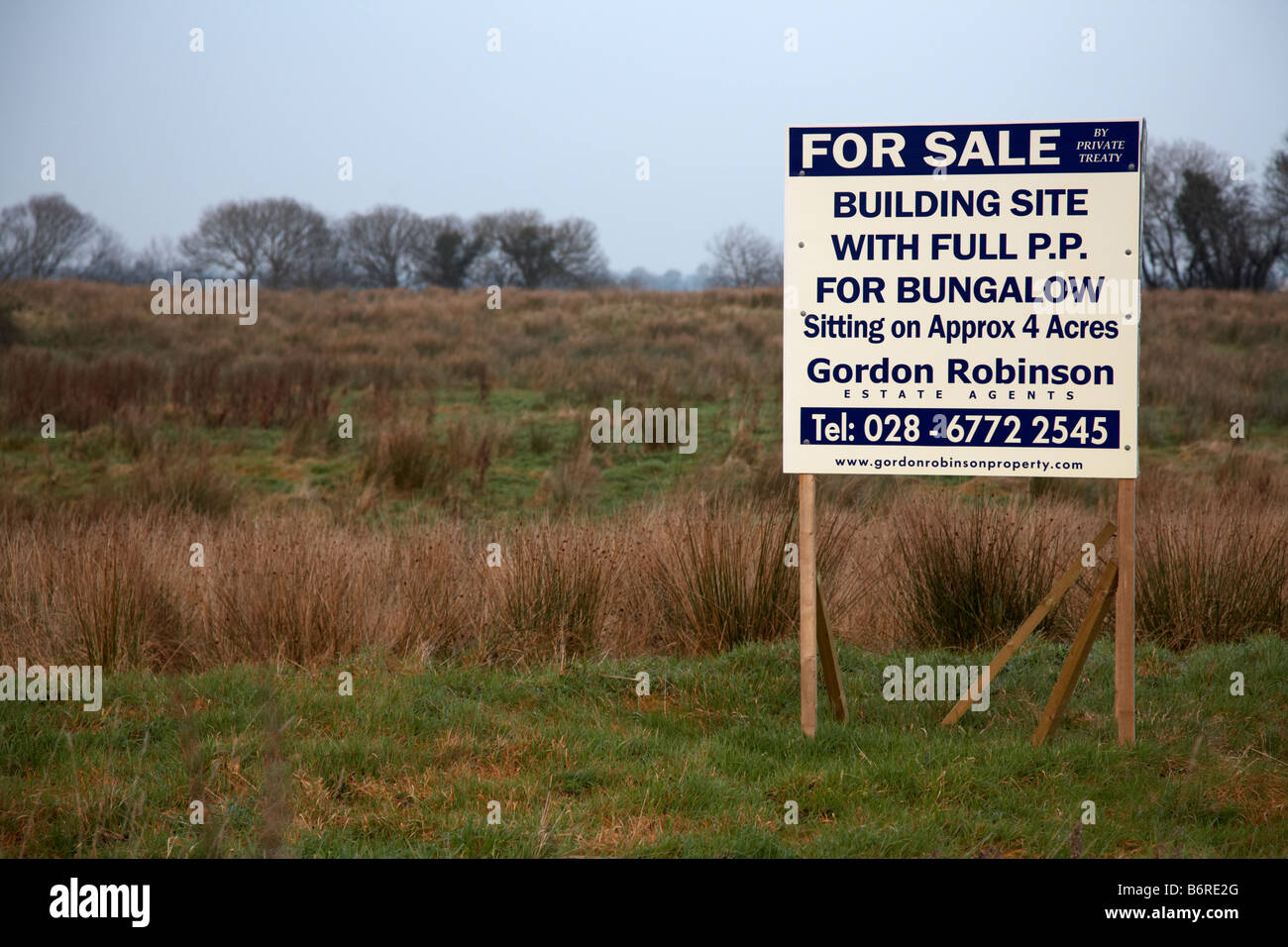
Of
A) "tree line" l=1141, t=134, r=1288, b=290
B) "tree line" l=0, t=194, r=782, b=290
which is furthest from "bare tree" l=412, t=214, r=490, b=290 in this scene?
"tree line" l=1141, t=134, r=1288, b=290

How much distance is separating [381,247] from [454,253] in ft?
25.9

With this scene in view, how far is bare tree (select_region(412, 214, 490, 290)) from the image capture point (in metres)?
55.3

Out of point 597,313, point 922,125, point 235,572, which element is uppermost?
point 597,313

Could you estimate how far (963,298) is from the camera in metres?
4.59

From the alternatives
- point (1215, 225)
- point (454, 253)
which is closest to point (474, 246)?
point (454, 253)

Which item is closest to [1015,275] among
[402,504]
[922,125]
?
[922,125]

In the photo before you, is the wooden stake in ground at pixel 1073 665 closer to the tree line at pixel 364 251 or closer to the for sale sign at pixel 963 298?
the for sale sign at pixel 963 298

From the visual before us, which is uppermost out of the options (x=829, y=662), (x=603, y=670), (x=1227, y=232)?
(x=1227, y=232)

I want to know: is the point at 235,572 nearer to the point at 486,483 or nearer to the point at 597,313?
the point at 486,483

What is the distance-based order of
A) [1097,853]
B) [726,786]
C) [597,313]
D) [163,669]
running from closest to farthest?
1. [1097,853]
2. [726,786]
3. [163,669]
4. [597,313]

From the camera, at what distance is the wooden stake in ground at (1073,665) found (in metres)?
4.45

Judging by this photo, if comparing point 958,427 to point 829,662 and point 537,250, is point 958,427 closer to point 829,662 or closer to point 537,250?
point 829,662
